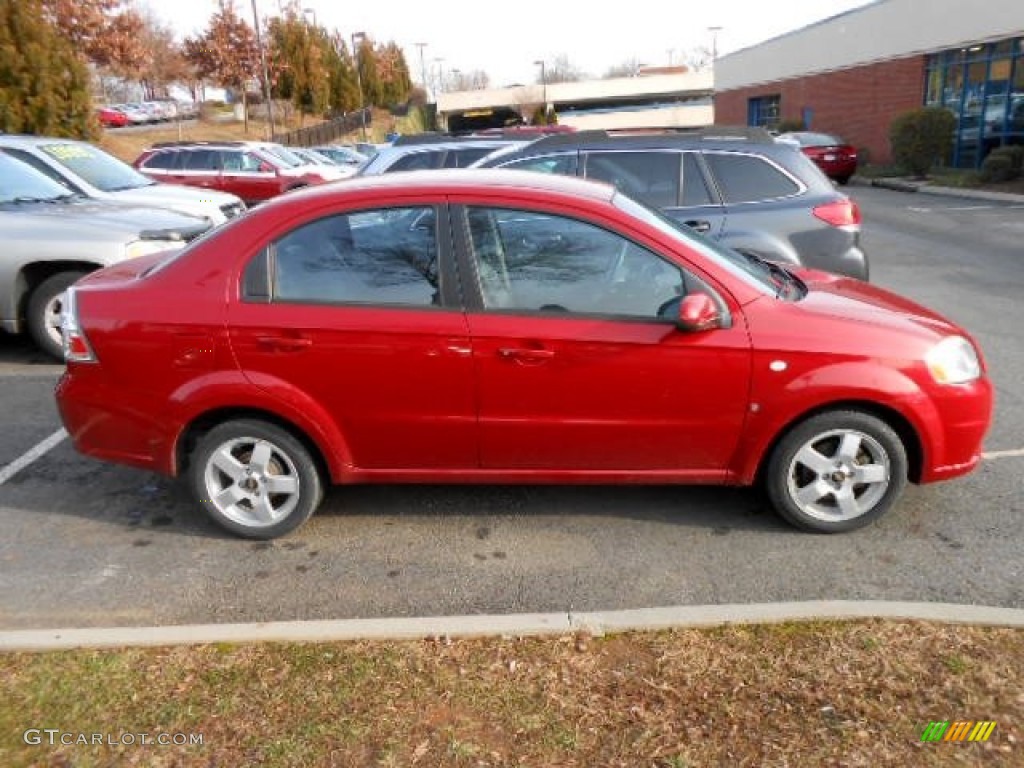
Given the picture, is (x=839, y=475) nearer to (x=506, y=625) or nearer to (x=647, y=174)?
(x=506, y=625)

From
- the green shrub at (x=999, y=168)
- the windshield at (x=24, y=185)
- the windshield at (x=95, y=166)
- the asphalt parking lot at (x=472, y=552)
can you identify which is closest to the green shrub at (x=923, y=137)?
the green shrub at (x=999, y=168)

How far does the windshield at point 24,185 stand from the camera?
711 centimetres

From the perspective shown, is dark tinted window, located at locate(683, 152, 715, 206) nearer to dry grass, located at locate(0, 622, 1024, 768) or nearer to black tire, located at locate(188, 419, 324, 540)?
black tire, located at locate(188, 419, 324, 540)

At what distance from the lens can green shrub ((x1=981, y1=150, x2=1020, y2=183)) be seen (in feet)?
62.0

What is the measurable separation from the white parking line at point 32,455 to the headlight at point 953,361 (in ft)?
15.9

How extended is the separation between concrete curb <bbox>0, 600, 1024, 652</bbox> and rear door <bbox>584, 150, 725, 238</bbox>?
153 inches

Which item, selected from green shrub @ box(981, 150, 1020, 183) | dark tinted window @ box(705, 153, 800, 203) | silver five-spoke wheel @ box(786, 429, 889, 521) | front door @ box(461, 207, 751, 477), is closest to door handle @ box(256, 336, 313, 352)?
front door @ box(461, 207, 751, 477)

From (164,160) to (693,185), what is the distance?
14.3 m

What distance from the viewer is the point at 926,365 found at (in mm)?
3535

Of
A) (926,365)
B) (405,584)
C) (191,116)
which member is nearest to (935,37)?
(926,365)

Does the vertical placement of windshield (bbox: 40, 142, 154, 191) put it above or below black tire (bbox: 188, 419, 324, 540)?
above

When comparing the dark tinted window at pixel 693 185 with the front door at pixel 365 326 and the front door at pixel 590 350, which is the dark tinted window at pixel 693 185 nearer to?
the front door at pixel 590 350

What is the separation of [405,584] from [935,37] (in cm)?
2739

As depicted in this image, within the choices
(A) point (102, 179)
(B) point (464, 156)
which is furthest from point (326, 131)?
(A) point (102, 179)
